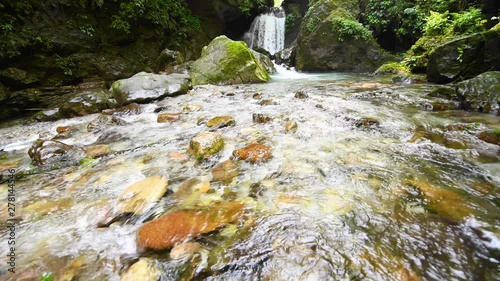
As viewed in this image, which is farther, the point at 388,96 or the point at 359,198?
the point at 388,96

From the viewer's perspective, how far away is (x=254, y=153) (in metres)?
2.46

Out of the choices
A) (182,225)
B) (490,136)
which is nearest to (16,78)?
(182,225)

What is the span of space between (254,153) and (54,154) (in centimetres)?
224

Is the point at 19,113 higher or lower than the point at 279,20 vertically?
lower

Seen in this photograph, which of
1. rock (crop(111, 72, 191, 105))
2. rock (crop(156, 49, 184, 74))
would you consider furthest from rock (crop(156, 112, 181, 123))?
rock (crop(156, 49, 184, 74))

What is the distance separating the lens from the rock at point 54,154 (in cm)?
262

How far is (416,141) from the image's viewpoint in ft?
8.38

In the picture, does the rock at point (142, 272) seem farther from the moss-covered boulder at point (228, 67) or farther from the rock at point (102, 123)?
the moss-covered boulder at point (228, 67)

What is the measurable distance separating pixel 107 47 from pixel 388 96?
8.84 metres

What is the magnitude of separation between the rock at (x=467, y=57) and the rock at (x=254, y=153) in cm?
493

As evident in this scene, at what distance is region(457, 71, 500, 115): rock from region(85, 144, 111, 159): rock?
16.3 feet

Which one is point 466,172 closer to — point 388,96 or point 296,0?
point 388,96

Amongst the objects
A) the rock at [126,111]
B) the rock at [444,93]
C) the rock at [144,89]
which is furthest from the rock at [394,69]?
the rock at [126,111]

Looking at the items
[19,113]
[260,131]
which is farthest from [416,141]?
[19,113]
